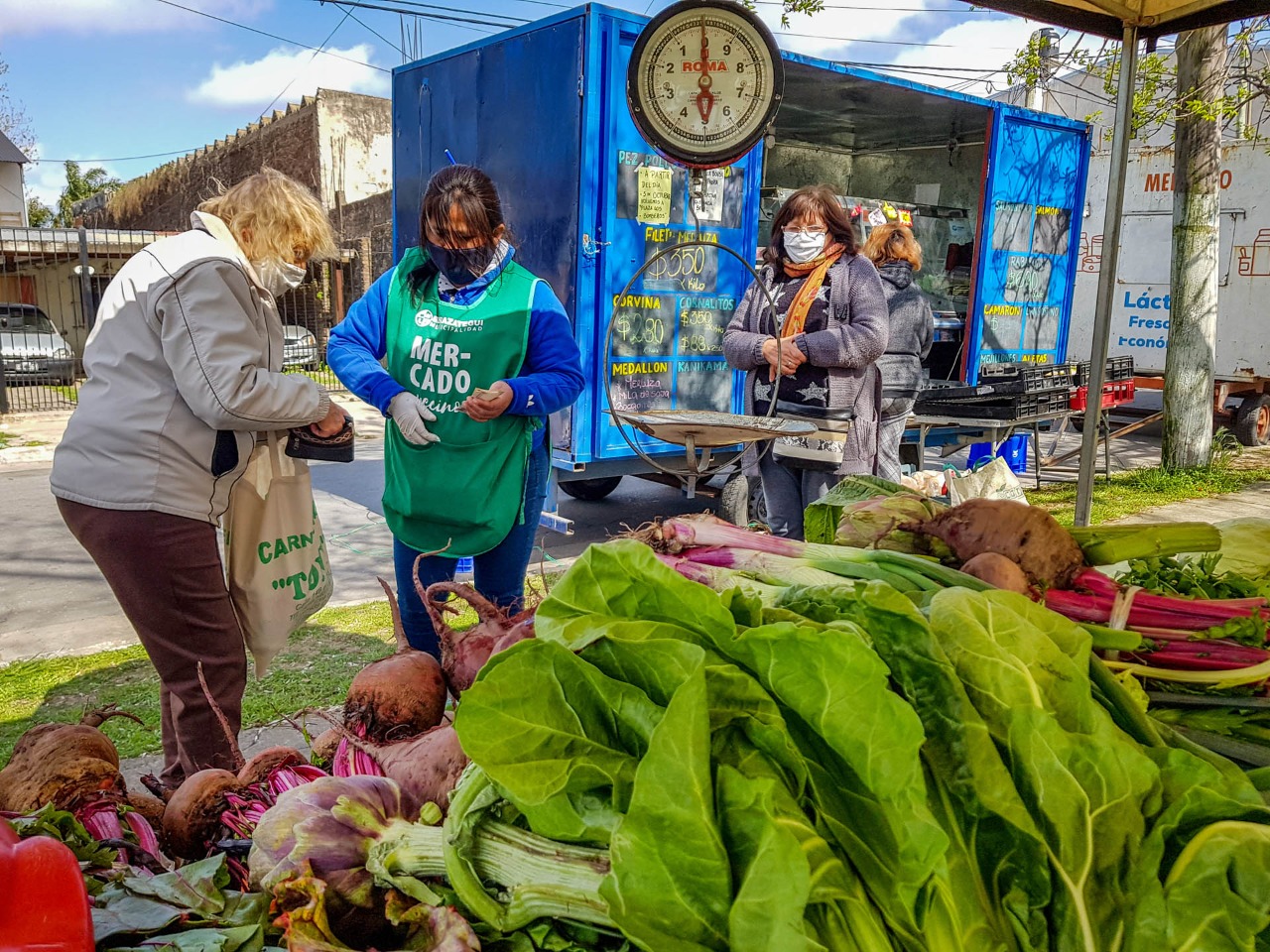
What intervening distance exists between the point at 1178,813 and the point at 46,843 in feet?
4.62

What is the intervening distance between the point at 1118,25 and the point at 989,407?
375 cm

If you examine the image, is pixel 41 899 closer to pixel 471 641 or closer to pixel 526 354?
Answer: pixel 471 641

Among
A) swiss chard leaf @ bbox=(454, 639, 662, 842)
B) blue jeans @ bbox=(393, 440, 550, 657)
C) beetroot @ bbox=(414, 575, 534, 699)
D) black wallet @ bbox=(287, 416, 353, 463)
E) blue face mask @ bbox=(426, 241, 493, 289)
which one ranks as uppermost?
blue face mask @ bbox=(426, 241, 493, 289)

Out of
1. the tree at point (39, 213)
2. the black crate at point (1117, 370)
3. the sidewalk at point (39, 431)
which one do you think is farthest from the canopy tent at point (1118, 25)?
the tree at point (39, 213)

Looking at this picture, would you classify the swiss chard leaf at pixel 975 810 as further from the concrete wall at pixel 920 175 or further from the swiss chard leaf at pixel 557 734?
the concrete wall at pixel 920 175

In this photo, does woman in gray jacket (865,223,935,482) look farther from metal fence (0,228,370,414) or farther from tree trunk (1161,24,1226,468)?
metal fence (0,228,370,414)

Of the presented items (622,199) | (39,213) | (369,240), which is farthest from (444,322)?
(39,213)

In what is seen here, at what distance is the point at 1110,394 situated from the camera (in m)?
8.45

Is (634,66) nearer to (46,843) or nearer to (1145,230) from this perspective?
(46,843)

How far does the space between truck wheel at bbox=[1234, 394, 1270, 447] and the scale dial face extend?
11449 millimetres

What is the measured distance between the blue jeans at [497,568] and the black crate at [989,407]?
174 inches

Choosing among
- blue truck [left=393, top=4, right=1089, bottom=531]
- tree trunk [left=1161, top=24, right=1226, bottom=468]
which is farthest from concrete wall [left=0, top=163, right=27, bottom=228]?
tree trunk [left=1161, top=24, right=1226, bottom=468]

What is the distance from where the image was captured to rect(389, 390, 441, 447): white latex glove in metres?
3.00

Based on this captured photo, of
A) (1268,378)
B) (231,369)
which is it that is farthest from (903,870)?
(1268,378)
